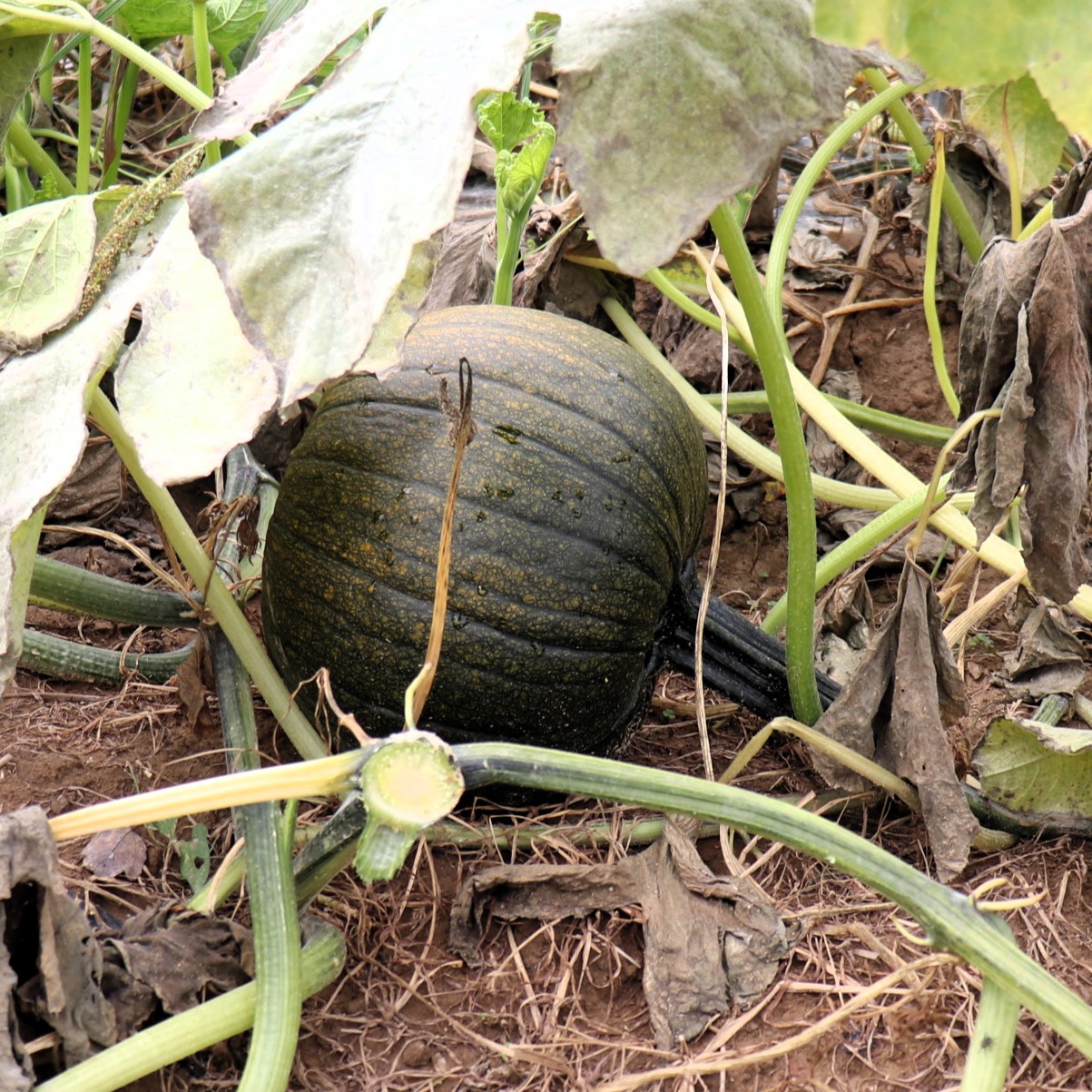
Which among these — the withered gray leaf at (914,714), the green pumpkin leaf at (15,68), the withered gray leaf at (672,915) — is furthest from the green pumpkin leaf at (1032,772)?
the green pumpkin leaf at (15,68)

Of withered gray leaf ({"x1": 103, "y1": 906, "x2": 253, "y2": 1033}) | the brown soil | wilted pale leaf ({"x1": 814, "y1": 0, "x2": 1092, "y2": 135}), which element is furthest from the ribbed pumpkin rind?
wilted pale leaf ({"x1": 814, "y1": 0, "x2": 1092, "y2": 135})

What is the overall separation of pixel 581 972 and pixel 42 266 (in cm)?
91

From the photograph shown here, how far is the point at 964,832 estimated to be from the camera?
133 centimetres

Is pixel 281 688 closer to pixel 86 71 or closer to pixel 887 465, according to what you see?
pixel 887 465

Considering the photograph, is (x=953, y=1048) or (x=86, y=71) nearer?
(x=953, y=1048)

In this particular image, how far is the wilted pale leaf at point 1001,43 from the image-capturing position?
30.6 inches

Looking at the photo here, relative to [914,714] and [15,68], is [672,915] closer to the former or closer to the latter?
[914,714]

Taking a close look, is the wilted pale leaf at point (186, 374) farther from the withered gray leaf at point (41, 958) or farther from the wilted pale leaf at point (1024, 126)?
the wilted pale leaf at point (1024, 126)

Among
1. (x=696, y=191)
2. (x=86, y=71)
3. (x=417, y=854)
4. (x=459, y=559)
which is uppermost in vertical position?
(x=696, y=191)

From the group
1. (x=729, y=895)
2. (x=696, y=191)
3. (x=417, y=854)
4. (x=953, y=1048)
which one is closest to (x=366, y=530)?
(x=417, y=854)

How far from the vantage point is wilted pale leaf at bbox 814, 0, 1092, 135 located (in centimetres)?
78

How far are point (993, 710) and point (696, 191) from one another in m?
1.10

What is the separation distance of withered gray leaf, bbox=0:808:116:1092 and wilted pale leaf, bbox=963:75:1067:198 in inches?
46.1

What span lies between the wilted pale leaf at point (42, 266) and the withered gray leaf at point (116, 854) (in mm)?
546
